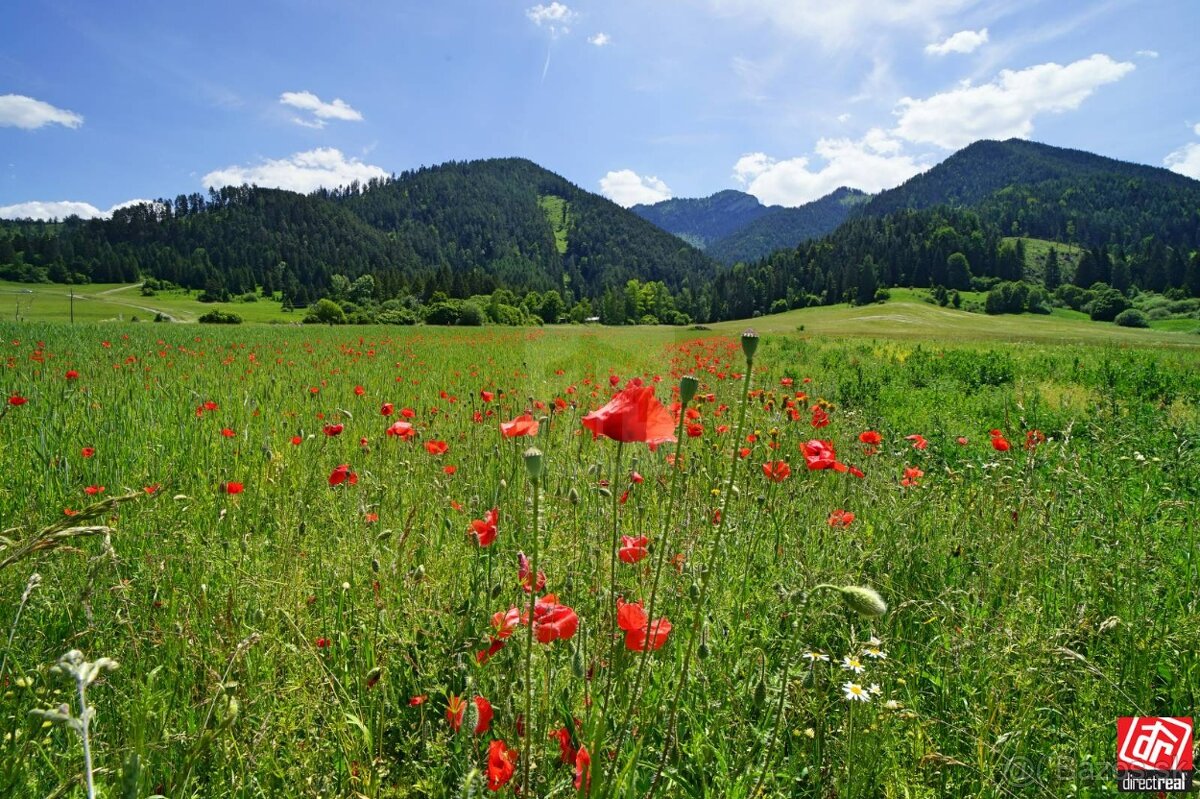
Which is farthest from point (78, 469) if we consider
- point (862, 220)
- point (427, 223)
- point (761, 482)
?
point (427, 223)

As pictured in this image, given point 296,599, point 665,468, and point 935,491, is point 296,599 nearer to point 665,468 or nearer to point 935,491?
point 665,468

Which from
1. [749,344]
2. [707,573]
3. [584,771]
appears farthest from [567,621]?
[749,344]

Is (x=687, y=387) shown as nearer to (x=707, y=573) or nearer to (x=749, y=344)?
(x=749, y=344)

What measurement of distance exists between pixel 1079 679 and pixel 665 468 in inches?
78.9

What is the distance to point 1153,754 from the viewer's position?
1445mm

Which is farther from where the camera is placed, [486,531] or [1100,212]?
[1100,212]

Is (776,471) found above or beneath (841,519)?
→ above

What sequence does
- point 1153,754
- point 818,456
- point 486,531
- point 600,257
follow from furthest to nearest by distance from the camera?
point 600,257
point 818,456
point 486,531
point 1153,754

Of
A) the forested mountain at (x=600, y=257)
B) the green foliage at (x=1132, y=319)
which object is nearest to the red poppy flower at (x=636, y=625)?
the forested mountain at (x=600, y=257)

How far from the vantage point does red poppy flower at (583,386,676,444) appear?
1.02 meters

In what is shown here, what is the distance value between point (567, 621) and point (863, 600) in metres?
0.60

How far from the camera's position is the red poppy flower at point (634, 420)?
1024 millimetres

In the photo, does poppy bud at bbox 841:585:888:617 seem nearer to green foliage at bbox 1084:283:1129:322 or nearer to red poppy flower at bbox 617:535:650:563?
red poppy flower at bbox 617:535:650:563

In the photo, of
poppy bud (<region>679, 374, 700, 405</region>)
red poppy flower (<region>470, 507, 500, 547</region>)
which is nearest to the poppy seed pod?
poppy bud (<region>679, 374, 700, 405</region>)
